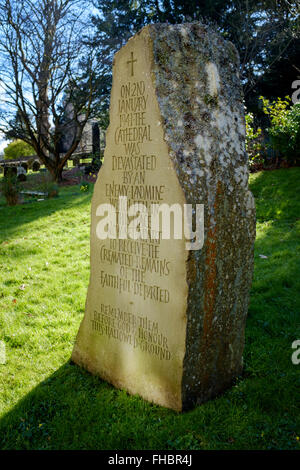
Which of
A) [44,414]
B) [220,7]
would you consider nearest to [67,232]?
[44,414]

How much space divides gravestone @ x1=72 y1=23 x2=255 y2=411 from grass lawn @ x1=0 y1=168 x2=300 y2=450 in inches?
8.6

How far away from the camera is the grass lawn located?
2.76 m

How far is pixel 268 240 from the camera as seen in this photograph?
7.20 metres

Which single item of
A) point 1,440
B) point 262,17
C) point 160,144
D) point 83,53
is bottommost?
point 1,440

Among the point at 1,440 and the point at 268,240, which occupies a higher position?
the point at 268,240

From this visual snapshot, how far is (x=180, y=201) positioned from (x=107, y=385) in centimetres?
187

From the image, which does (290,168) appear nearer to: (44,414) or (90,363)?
(90,363)

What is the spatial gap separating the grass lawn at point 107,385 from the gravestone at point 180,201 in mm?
219

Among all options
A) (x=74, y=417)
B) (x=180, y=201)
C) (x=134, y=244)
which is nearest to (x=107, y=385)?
(x=74, y=417)

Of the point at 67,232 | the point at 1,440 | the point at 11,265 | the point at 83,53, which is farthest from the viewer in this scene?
the point at 83,53

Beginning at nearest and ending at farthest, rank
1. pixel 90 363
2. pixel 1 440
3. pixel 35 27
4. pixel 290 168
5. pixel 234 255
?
pixel 1 440, pixel 234 255, pixel 90 363, pixel 290 168, pixel 35 27

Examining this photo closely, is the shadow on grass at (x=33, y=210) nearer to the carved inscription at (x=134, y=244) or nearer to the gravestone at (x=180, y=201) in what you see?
the carved inscription at (x=134, y=244)

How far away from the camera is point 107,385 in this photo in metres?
3.46

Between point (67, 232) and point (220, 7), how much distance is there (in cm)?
1546
